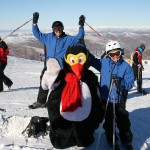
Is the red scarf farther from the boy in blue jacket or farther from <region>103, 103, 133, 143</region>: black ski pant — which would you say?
<region>103, 103, 133, 143</region>: black ski pant

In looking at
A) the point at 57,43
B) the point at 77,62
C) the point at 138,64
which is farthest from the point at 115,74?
the point at 138,64

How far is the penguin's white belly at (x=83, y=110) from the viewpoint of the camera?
14.4ft

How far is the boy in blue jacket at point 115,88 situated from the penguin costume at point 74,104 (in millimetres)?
322

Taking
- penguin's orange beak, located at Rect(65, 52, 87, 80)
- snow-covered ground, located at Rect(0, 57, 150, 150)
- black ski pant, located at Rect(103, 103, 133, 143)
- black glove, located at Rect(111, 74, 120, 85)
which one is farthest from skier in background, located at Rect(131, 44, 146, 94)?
penguin's orange beak, located at Rect(65, 52, 87, 80)

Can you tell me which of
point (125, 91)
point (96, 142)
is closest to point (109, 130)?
point (96, 142)

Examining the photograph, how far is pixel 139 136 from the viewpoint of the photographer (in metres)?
5.78

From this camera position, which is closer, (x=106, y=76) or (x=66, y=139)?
(x=66, y=139)

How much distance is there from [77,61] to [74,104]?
59cm

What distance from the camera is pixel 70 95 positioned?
170 inches

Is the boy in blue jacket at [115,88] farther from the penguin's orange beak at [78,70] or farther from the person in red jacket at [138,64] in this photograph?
the person in red jacket at [138,64]

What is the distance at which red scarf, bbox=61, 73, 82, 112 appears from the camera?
4.30 meters

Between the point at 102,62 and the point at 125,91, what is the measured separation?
0.57 m

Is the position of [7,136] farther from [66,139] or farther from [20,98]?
[20,98]

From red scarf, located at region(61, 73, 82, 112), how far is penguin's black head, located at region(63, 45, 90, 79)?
0.13 meters
